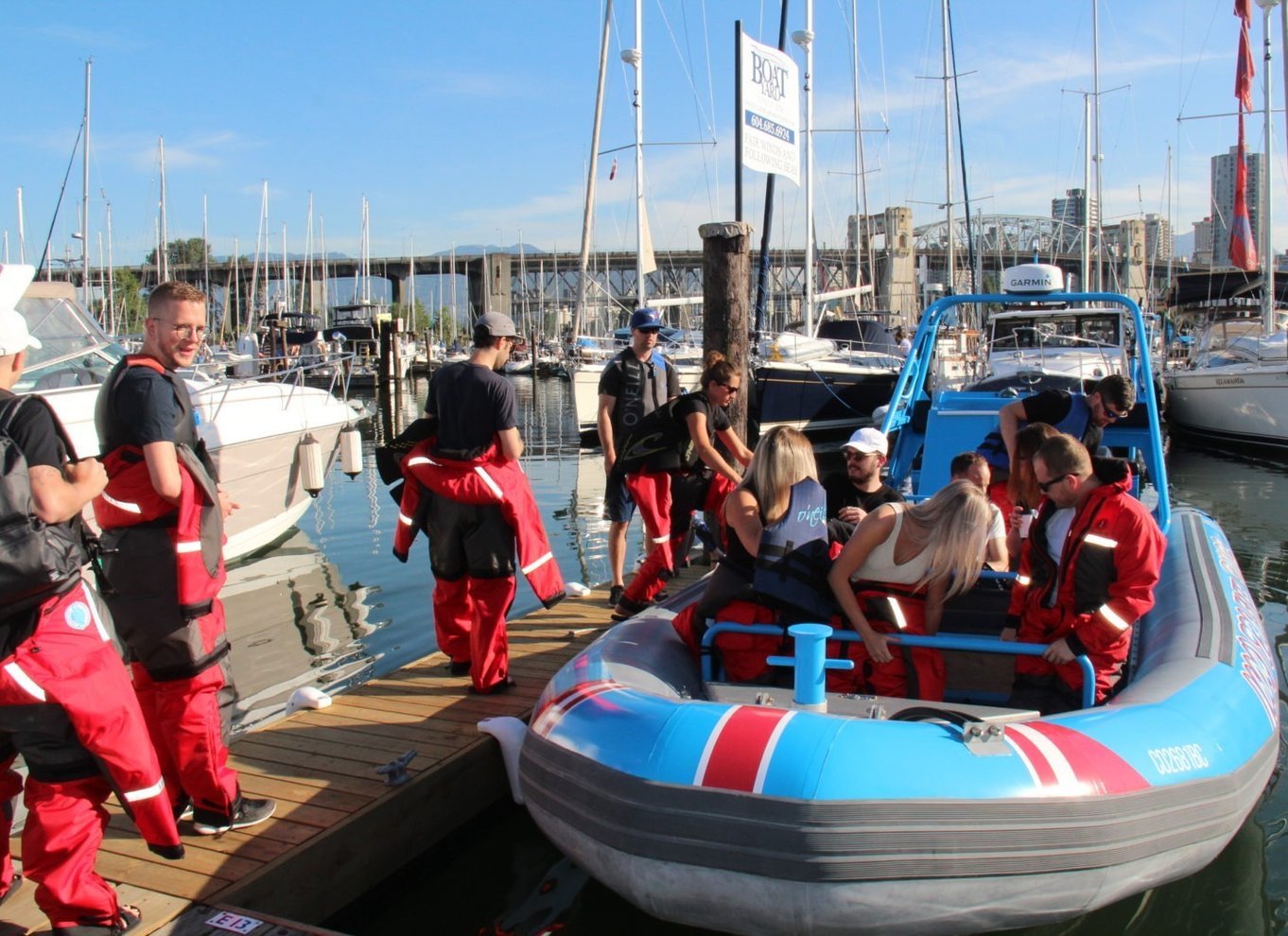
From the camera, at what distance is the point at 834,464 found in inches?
787

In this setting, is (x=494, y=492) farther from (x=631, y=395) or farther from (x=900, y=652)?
(x=631, y=395)

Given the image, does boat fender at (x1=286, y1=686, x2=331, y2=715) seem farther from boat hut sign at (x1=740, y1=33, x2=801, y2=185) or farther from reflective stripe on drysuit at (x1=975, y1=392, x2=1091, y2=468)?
boat hut sign at (x1=740, y1=33, x2=801, y2=185)

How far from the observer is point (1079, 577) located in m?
4.05

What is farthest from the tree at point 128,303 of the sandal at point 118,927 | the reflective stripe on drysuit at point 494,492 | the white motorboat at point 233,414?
the sandal at point 118,927

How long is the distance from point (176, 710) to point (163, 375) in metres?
1.08

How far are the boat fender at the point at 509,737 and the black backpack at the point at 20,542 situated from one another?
2135mm

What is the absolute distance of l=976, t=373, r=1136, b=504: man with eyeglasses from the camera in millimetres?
5957

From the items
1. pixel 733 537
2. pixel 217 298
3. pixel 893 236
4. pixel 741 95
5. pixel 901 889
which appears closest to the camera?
pixel 901 889

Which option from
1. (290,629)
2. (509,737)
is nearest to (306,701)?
(509,737)

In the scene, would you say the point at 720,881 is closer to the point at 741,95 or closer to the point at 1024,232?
the point at 741,95

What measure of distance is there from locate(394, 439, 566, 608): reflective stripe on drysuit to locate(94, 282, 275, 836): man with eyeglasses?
1.41 m

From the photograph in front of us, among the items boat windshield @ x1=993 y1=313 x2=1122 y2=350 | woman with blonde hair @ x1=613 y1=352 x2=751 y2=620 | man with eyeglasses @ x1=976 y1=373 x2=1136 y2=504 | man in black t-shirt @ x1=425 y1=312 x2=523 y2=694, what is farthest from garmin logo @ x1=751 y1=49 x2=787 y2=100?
boat windshield @ x1=993 y1=313 x2=1122 y2=350

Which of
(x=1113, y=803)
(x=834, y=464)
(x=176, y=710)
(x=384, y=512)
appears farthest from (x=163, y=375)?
(x=834, y=464)

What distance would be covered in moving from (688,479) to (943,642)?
265cm
